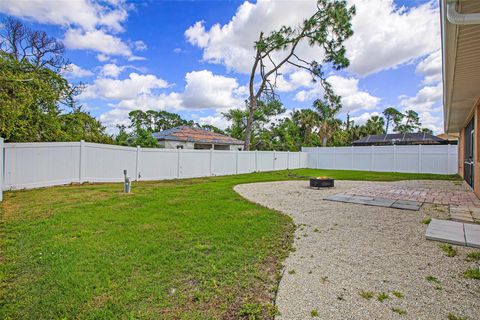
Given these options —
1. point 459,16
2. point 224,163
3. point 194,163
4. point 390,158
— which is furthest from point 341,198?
point 390,158

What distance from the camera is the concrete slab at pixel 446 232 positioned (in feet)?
12.1

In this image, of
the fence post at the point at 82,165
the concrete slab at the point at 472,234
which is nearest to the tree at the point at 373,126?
the concrete slab at the point at 472,234

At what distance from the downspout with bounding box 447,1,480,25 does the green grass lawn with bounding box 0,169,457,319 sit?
333 centimetres

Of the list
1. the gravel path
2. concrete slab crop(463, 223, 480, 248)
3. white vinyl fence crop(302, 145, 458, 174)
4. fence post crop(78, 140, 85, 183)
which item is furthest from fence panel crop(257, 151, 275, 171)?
concrete slab crop(463, 223, 480, 248)

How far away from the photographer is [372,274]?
8.93 feet

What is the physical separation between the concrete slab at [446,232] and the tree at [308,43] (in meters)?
14.2

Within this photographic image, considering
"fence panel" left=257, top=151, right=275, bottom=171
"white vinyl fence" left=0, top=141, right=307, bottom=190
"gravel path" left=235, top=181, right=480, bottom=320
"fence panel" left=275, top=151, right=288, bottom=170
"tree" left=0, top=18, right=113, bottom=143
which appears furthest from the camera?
"fence panel" left=275, top=151, right=288, bottom=170

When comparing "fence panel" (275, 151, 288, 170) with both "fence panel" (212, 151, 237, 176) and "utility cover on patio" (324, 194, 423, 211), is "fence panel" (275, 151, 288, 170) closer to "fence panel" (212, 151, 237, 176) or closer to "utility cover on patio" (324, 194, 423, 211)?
"fence panel" (212, 151, 237, 176)

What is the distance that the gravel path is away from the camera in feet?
6.85

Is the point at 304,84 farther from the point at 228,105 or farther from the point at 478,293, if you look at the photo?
the point at 478,293

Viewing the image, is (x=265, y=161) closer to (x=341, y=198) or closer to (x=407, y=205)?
(x=341, y=198)

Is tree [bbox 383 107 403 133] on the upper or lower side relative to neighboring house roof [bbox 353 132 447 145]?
upper

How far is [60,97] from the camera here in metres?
11.9

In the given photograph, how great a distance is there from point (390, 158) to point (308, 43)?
10.2m
